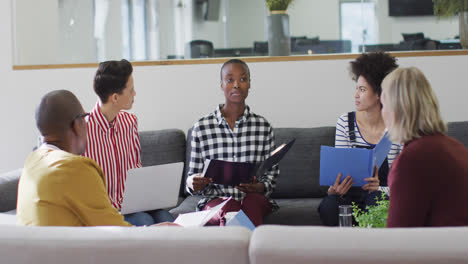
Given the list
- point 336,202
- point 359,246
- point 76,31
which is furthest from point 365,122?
point 76,31

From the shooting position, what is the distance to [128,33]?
13.4 ft

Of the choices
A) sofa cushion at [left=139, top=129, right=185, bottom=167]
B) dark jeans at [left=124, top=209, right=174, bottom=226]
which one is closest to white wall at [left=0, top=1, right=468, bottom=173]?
sofa cushion at [left=139, top=129, right=185, bottom=167]

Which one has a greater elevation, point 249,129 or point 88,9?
point 88,9

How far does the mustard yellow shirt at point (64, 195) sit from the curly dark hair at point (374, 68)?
172cm

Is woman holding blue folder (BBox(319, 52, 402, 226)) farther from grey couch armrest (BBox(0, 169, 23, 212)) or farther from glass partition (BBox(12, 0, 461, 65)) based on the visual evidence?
grey couch armrest (BBox(0, 169, 23, 212))

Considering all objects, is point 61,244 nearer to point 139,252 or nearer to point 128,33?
point 139,252

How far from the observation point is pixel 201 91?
3711 mm

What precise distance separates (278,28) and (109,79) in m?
1.70

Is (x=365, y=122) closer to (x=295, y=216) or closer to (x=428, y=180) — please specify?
(x=295, y=216)

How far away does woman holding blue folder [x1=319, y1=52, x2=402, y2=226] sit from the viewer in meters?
2.63

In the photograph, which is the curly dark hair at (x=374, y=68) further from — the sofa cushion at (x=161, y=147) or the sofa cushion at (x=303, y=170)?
the sofa cushion at (x=161, y=147)

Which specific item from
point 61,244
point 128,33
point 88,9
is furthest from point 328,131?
point 61,244

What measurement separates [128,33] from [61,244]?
305 centimetres

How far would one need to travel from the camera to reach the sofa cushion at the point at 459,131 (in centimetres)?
312
